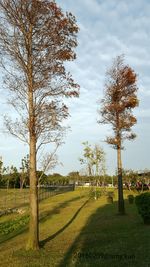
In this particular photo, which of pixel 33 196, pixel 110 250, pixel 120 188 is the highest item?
pixel 33 196

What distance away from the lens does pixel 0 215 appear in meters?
25.6

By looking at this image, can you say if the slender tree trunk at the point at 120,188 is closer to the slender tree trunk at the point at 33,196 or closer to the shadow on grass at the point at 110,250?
the shadow on grass at the point at 110,250

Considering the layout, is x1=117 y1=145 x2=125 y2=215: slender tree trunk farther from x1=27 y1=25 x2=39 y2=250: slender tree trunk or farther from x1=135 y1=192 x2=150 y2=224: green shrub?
x1=27 y1=25 x2=39 y2=250: slender tree trunk

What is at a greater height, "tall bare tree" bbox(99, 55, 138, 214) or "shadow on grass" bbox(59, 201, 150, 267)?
"tall bare tree" bbox(99, 55, 138, 214)

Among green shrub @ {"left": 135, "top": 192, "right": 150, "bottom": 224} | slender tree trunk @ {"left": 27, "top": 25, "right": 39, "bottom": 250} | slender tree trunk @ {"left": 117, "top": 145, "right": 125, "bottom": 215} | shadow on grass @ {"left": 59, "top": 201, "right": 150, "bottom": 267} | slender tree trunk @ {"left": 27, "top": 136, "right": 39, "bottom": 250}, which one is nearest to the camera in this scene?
shadow on grass @ {"left": 59, "top": 201, "right": 150, "bottom": 267}

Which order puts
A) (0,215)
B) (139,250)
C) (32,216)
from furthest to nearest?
(0,215) < (32,216) < (139,250)

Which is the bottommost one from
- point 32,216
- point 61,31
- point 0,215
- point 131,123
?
point 0,215

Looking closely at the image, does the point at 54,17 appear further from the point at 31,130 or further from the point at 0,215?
the point at 0,215

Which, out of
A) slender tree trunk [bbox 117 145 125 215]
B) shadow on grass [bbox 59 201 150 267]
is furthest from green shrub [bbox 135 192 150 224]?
slender tree trunk [bbox 117 145 125 215]

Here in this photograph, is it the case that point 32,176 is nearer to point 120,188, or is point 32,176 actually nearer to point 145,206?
point 145,206

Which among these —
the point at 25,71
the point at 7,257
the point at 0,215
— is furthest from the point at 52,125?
the point at 0,215

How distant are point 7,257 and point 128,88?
15684 millimetres

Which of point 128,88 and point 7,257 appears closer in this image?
point 7,257

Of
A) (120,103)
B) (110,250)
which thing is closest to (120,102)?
(120,103)
